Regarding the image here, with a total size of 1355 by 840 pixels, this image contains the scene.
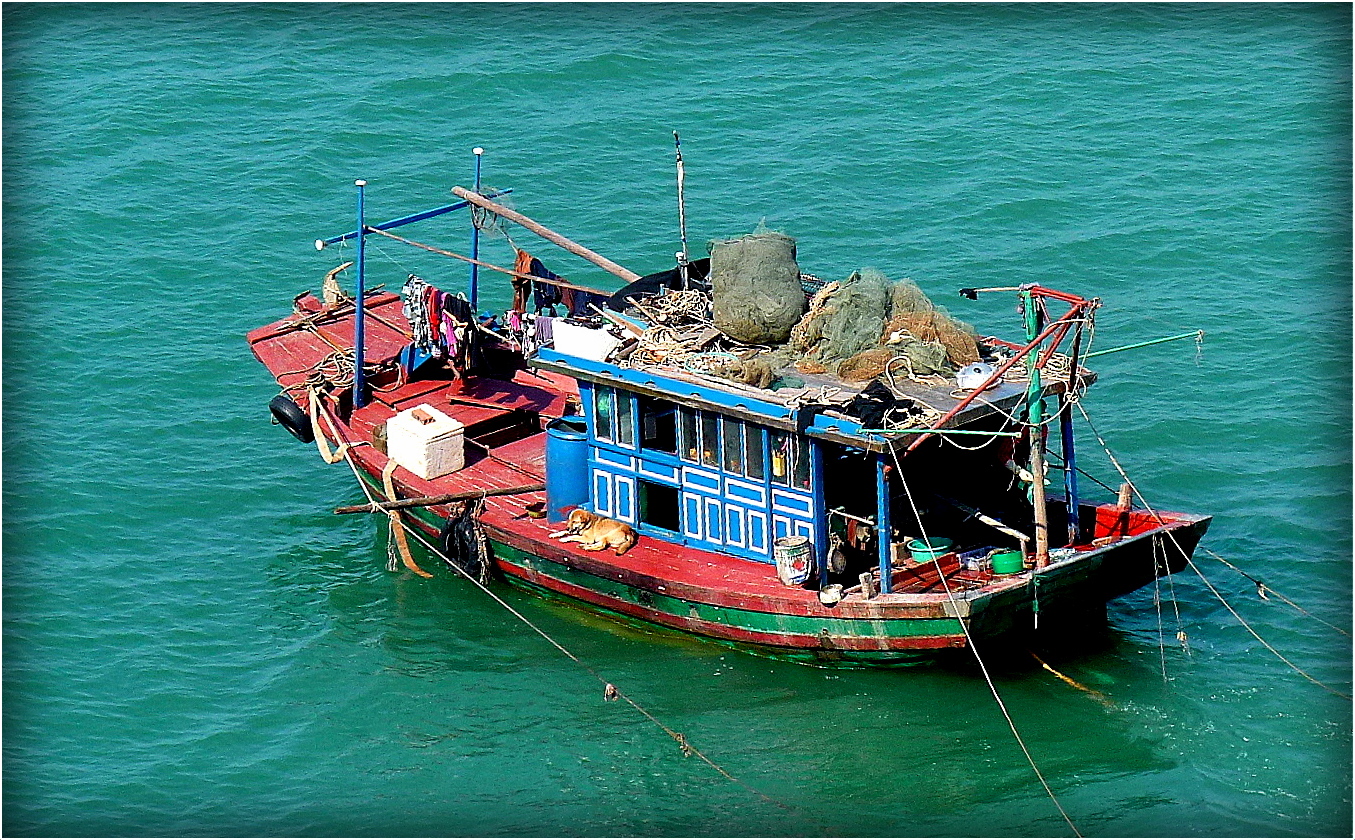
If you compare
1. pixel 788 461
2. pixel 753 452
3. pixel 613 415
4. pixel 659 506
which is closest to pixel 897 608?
pixel 788 461

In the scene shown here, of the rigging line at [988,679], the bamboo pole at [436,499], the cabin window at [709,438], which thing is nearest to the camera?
the rigging line at [988,679]

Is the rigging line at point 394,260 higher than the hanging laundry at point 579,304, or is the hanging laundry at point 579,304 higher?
the hanging laundry at point 579,304

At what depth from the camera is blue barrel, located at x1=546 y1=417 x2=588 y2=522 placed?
965 inches

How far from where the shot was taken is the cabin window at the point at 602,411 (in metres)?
23.9

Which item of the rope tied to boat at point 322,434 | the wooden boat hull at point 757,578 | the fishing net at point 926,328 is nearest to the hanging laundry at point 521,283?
the wooden boat hull at point 757,578

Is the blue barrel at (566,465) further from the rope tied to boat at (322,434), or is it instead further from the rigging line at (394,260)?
the rigging line at (394,260)

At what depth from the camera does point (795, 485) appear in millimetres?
22609

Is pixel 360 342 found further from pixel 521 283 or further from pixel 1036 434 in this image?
pixel 1036 434

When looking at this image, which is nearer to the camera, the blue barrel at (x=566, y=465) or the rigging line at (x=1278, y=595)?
the rigging line at (x=1278, y=595)

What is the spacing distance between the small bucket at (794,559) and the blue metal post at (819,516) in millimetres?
120

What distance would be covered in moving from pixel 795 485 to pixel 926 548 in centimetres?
189

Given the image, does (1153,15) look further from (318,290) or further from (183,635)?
(183,635)

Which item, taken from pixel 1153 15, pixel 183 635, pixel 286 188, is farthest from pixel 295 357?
pixel 1153 15

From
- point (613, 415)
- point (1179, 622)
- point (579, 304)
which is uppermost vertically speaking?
point (579, 304)
